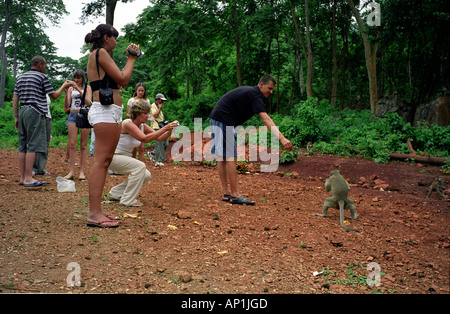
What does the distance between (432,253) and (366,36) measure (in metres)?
14.4

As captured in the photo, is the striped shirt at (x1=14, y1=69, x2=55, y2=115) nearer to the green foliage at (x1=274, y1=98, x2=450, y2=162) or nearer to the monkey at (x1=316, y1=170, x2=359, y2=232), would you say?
the monkey at (x1=316, y1=170, x2=359, y2=232)

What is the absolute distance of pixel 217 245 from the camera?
393 cm

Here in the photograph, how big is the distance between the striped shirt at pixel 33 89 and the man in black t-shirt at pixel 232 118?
2887mm

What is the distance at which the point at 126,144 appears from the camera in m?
5.33

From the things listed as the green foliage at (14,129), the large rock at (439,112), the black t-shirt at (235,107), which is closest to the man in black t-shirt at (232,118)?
the black t-shirt at (235,107)

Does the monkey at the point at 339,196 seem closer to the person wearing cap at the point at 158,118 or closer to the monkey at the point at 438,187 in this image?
the monkey at the point at 438,187

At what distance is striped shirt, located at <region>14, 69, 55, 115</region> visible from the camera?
6.13 m

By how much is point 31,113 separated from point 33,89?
395mm

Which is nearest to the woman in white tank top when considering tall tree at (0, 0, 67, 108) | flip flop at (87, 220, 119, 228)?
flip flop at (87, 220, 119, 228)

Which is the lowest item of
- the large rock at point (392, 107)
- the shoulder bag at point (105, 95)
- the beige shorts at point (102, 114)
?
the beige shorts at point (102, 114)

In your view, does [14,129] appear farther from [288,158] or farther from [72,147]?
[288,158]

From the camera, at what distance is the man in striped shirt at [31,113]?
6.14m

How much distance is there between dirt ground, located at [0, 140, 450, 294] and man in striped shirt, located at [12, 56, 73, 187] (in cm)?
41

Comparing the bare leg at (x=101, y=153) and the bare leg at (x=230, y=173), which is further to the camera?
the bare leg at (x=230, y=173)
